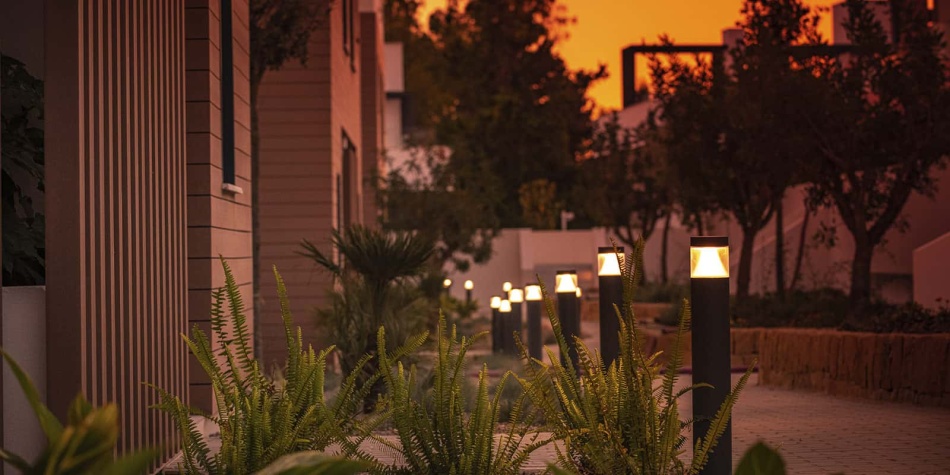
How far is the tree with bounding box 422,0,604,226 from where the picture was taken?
171 ft

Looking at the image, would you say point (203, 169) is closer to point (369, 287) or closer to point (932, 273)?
point (369, 287)

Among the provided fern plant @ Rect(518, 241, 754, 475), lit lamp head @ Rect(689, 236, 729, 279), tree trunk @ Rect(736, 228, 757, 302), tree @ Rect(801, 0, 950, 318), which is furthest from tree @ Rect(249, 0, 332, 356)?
tree trunk @ Rect(736, 228, 757, 302)

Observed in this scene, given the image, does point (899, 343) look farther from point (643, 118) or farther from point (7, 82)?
point (643, 118)

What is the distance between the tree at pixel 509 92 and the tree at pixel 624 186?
62.1 ft

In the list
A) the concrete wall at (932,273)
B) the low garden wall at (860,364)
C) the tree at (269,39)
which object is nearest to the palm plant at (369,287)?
the tree at (269,39)

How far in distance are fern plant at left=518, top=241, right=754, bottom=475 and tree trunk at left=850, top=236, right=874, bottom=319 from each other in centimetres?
1159

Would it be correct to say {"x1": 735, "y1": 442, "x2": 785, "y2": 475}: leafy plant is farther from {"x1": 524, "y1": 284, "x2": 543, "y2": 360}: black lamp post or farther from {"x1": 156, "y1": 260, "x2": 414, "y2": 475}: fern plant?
{"x1": 524, "y1": 284, "x2": 543, "y2": 360}: black lamp post

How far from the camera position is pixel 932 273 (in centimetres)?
1805

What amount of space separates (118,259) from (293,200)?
32.5 ft

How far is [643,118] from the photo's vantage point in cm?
3669

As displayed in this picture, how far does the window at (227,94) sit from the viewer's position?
8.37m

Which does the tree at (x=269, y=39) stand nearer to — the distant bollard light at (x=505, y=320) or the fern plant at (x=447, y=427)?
the distant bollard light at (x=505, y=320)

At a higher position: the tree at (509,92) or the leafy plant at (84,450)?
the tree at (509,92)

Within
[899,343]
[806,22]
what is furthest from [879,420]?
[806,22]
